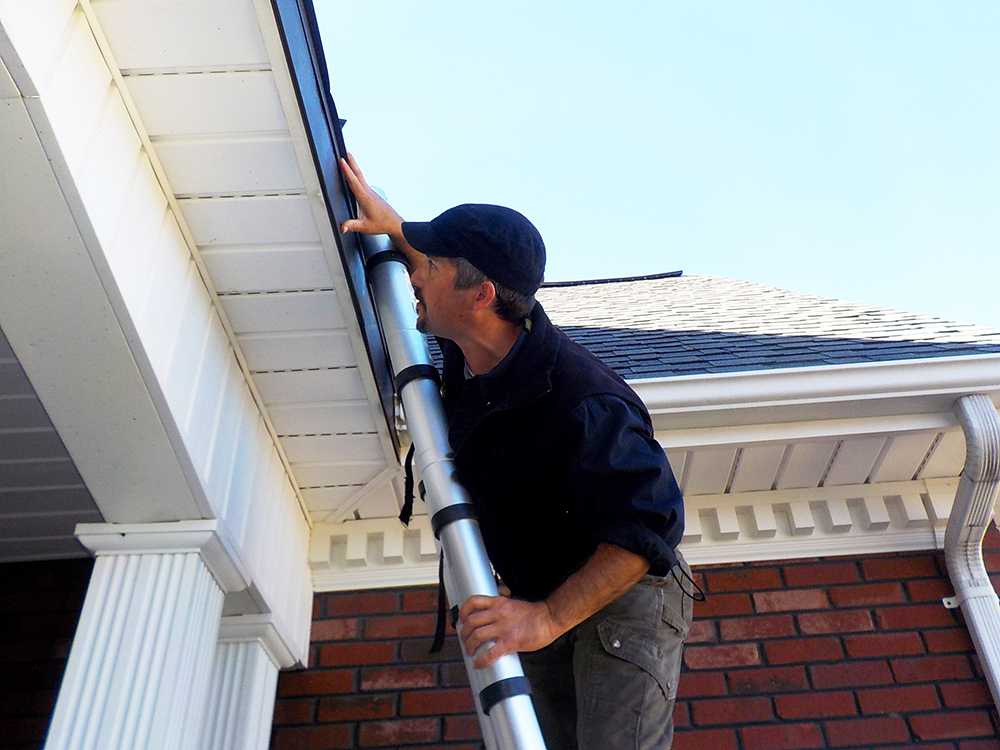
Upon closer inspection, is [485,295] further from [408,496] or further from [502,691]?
[502,691]

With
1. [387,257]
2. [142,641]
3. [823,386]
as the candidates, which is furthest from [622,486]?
[823,386]

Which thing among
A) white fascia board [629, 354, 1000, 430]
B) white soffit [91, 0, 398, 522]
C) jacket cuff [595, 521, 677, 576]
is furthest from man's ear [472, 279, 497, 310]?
white fascia board [629, 354, 1000, 430]

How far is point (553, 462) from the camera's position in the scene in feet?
6.59

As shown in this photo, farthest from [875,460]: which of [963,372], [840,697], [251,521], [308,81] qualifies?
[308,81]

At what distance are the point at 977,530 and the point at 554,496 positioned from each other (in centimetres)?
231

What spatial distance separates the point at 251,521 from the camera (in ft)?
9.26

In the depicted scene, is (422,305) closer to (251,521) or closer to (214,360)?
(214,360)

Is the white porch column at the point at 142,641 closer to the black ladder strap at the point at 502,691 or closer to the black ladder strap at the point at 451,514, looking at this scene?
the black ladder strap at the point at 451,514

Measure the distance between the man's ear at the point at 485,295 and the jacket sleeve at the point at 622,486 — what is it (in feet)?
1.30

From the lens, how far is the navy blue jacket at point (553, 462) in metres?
1.79

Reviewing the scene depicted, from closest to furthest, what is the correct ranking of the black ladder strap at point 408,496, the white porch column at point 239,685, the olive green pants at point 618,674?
the olive green pants at point 618,674, the black ladder strap at point 408,496, the white porch column at point 239,685

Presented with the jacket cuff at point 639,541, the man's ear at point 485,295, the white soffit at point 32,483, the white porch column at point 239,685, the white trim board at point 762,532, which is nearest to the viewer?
the jacket cuff at point 639,541

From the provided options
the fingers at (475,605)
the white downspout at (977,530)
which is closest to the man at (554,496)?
the fingers at (475,605)

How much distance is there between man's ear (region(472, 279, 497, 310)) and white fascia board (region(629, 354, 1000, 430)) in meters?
1.25
